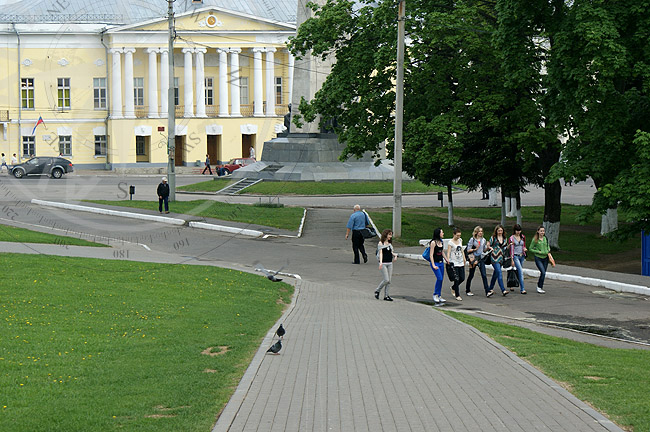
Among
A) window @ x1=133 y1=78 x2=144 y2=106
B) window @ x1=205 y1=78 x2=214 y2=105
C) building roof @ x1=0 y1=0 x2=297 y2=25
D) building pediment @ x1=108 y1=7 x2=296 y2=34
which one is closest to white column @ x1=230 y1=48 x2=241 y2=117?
window @ x1=205 y1=78 x2=214 y2=105

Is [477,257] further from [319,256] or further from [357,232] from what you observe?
[319,256]

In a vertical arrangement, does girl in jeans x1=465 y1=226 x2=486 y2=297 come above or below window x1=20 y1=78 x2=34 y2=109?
below

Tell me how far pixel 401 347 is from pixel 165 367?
384 cm

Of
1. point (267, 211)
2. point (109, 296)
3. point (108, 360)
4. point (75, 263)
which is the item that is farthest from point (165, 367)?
point (267, 211)

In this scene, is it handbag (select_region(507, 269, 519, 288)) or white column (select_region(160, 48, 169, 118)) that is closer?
handbag (select_region(507, 269, 519, 288))

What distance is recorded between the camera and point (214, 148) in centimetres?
7781

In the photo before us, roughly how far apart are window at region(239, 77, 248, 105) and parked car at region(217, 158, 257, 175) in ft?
35.1

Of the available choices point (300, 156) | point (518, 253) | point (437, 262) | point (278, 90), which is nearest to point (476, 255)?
point (518, 253)

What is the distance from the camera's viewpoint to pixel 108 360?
433 inches

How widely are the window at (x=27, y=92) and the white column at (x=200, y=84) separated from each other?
4381cm

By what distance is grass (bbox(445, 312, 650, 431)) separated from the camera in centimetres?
934

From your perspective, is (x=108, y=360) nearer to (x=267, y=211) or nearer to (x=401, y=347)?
(x=401, y=347)

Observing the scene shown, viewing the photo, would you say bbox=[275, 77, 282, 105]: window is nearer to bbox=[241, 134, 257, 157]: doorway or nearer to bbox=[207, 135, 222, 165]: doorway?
bbox=[241, 134, 257, 157]: doorway

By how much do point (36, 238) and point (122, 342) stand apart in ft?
56.7
